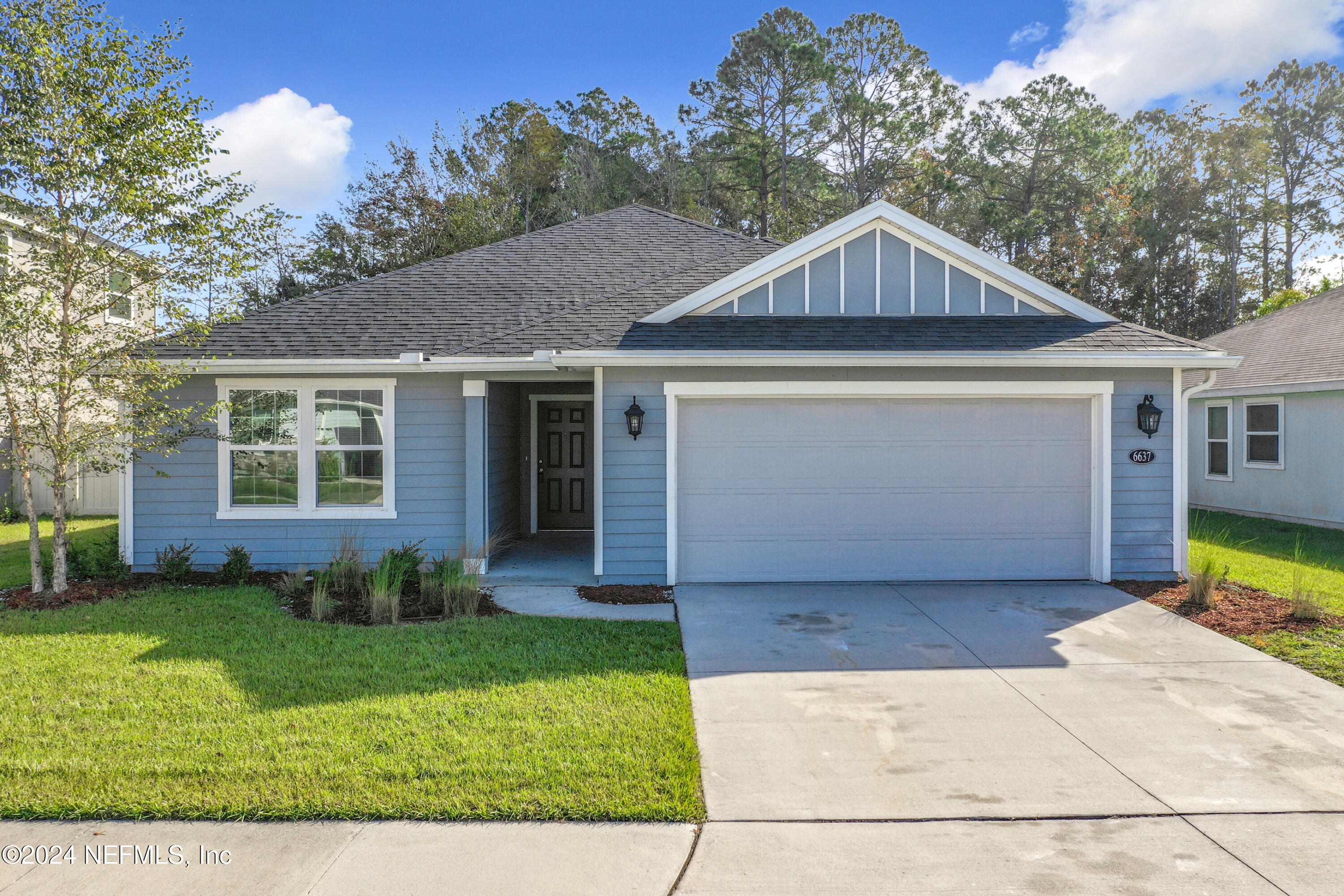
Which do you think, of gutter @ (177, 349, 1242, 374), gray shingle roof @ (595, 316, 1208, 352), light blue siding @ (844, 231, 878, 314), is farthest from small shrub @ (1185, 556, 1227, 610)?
light blue siding @ (844, 231, 878, 314)

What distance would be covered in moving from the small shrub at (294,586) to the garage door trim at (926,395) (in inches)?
147

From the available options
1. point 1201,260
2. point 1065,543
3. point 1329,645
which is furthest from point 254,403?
point 1201,260

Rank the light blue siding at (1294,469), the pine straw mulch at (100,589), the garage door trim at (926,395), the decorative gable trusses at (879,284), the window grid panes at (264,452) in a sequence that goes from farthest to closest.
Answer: the light blue siding at (1294,469), the window grid panes at (264,452), the decorative gable trusses at (879,284), the garage door trim at (926,395), the pine straw mulch at (100,589)

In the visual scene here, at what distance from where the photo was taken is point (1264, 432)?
13398mm

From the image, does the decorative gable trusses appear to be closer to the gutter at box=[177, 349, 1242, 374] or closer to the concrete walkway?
the gutter at box=[177, 349, 1242, 374]

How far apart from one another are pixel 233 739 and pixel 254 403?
5780 millimetres

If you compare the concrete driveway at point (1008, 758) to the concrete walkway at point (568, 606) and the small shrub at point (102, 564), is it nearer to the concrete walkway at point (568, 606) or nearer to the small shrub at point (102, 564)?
the concrete walkway at point (568, 606)

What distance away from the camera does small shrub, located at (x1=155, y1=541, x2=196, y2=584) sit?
26.8 ft

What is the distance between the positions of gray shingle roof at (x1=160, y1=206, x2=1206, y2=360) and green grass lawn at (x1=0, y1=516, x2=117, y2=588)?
3.10 meters

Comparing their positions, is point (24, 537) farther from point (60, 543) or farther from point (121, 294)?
point (121, 294)

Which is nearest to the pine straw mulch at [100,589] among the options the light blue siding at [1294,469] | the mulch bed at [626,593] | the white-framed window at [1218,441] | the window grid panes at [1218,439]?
the mulch bed at [626,593]

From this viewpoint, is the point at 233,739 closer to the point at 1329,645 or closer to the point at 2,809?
the point at 2,809

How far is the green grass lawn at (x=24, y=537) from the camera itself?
8.75 meters

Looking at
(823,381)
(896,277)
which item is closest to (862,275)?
(896,277)
